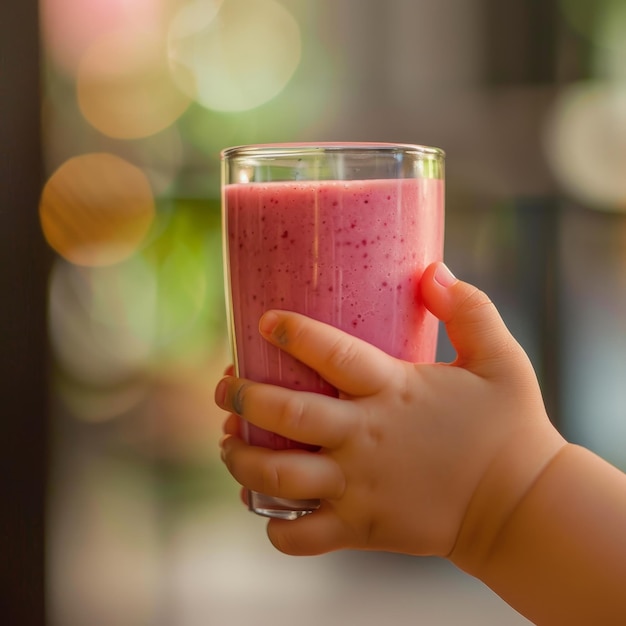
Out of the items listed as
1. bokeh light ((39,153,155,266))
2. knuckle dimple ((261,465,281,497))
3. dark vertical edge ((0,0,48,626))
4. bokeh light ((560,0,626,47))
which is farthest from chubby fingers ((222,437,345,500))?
bokeh light ((560,0,626,47))

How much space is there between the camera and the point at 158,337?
4.13ft

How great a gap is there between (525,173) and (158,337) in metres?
0.71

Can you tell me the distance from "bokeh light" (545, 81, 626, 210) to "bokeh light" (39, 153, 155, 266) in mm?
724

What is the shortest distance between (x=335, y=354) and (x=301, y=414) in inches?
2.1

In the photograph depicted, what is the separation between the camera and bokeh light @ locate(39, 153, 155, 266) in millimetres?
1111

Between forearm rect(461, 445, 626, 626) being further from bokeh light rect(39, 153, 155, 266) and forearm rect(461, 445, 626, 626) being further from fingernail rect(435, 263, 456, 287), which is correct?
bokeh light rect(39, 153, 155, 266)

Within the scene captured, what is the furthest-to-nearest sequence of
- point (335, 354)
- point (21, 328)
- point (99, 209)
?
point (99, 209), point (21, 328), point (335, 354)

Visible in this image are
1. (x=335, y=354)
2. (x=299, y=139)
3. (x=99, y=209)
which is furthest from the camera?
(x=299, y=139)

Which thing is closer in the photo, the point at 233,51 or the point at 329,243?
the point at 329,243

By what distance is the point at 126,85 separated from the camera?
122 cm

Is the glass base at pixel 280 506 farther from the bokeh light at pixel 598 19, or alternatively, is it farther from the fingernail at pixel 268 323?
the bokeh light at pixel 598 19

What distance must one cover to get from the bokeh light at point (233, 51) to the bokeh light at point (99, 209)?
0.65ft

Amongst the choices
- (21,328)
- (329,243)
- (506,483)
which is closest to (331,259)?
(329,243)

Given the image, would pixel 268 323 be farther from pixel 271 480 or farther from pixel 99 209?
pixel 99 209
